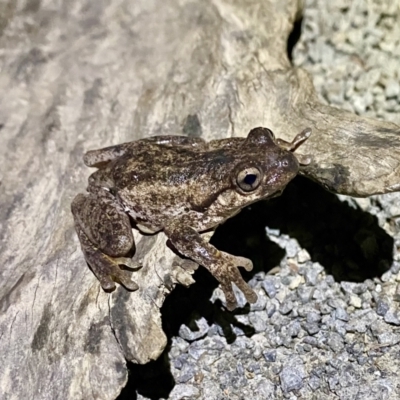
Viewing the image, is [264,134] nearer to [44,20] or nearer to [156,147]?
[156,147]

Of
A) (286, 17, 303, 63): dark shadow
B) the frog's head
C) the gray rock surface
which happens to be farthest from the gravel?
(286, 17, 303, 63): dark shadow

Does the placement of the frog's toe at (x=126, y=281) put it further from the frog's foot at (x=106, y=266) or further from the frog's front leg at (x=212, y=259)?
the frog's front leg at (x=212, y=259)

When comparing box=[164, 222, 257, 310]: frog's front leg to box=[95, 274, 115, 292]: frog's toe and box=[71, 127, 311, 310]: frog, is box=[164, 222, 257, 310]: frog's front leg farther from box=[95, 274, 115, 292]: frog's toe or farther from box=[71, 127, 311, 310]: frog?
box=[95, 274, 115, 292]: frog's toe

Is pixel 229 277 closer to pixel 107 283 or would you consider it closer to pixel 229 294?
pixel 229 294

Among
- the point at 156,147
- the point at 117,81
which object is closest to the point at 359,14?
the point at 117,81

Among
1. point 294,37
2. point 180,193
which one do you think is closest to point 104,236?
point 180,193

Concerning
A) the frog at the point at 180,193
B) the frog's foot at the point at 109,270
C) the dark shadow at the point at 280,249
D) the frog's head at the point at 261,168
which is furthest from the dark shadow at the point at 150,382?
the frog's head at the point at 261,168
